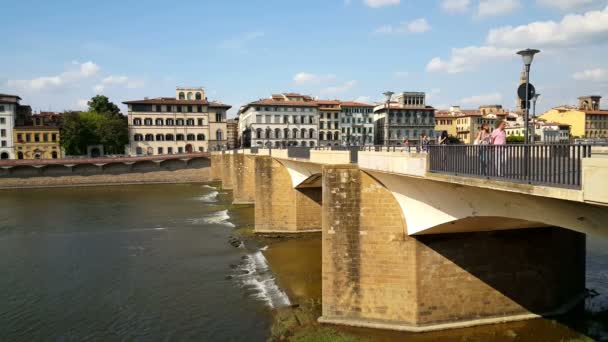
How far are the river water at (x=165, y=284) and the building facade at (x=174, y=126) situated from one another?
39077 millimetres

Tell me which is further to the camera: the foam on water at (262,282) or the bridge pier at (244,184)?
the bridge pier at (244,184)

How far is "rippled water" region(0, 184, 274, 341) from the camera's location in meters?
13.3

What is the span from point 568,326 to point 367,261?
595cm


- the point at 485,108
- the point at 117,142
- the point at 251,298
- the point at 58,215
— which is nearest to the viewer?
the point at 251,298

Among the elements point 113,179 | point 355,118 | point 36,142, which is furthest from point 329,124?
point 36,142

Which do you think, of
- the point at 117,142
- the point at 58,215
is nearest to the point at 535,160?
the point at 58,215

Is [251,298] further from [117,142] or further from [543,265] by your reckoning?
[117,142]

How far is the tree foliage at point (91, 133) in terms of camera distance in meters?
66.4

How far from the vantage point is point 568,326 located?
40.1ft

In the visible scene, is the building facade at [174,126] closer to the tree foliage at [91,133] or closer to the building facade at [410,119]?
the tree foliage at [91,133]

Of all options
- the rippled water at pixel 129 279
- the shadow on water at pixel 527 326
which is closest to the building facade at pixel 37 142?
the rippled water at pixel 129 279

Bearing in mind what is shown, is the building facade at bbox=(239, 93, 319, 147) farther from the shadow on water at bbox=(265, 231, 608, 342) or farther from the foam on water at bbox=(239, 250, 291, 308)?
the shadow on water at bbox=(265, 231, 608, 342)

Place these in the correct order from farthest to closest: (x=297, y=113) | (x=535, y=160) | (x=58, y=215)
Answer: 1. (x=297, y=113)
2. (x=58, y=215)
3. (x=535, y=160)

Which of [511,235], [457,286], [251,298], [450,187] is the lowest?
[251,298]
